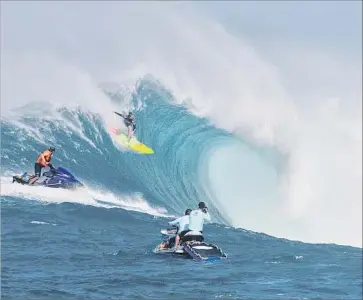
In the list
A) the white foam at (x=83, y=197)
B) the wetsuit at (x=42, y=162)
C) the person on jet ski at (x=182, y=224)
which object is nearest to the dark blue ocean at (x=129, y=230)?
the white foam at (x=83, y=197)

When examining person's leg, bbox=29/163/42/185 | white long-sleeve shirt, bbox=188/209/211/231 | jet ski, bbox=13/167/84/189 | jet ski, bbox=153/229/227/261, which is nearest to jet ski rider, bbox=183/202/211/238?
white long-sleeve shirt, bbox=188/209/211/231

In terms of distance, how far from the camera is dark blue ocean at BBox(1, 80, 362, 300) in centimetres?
1393

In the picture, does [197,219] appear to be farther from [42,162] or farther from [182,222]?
[42,162]

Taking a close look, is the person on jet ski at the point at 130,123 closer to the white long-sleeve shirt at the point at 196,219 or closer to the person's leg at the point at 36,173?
the person's leg at the point at 36,173

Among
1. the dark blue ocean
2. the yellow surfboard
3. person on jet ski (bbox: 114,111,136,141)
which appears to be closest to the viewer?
the dark blue ocean

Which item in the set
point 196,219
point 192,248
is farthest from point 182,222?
point 192,248

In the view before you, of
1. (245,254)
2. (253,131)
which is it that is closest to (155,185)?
(245,254)

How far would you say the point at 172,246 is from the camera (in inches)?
646

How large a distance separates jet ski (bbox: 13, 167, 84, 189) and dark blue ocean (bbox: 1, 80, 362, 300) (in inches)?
8.4

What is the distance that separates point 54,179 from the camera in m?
19.4

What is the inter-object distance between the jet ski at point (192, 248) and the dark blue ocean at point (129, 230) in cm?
24

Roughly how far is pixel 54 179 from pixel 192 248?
16.9ft

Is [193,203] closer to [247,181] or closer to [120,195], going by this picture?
[120,195]

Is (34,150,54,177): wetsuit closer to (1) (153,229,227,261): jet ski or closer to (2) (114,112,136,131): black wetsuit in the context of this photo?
(1) (153,229,227,261): jet ski
